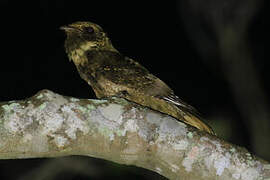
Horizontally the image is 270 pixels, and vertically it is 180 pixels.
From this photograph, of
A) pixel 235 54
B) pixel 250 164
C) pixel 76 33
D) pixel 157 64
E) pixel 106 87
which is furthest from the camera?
pixel 157 64

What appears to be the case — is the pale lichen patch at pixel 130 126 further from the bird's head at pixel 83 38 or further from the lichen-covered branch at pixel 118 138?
the bird's head at pixel 83 38

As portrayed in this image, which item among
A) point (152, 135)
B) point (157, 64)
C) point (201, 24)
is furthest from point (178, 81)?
point (152, 135)

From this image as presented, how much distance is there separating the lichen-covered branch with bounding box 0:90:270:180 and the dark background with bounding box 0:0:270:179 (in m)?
3.96

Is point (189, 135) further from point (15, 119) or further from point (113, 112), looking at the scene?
point (15, 119)

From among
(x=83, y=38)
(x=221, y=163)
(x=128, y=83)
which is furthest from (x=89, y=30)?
(x=221, y=163)

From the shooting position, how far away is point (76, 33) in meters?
4.68

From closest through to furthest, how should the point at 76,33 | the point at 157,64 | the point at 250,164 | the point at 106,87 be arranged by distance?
the point at 250,164 → the point at 106,87 → the point at 76,33 → the point at 157,64

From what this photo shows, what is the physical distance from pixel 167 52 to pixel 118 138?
643cm

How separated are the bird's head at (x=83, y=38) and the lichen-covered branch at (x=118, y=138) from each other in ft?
6.65

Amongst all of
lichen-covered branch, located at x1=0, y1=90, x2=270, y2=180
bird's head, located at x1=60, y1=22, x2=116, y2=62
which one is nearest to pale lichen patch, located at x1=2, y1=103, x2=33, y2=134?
lichen-covered branch, located at x1=0, y1=90, x2=270, y2=180

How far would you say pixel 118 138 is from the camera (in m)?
2.54

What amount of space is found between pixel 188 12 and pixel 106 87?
3.55 meters

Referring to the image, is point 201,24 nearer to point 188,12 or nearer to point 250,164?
point 188,12

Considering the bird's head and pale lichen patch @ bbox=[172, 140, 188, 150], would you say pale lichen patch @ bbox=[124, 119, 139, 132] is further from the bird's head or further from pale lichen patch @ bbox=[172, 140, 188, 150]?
the bird's head
